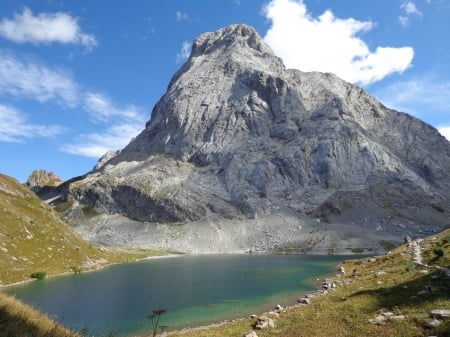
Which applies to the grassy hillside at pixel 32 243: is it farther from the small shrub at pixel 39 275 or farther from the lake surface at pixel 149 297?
the lake surface at pixel 149 297

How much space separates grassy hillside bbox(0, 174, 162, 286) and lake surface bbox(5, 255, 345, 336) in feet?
15.4

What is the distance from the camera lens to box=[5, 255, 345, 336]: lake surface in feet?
141

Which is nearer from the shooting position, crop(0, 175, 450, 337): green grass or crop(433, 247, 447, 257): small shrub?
crop(0, 175, 450, 337): green grass

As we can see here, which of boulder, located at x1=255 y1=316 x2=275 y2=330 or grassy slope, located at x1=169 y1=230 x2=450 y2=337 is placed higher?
grassy slope, located at x1=169 y1=230 x2=450 y2=337

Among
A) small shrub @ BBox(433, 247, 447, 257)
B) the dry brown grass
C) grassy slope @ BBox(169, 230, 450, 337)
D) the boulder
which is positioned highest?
small shrub @ BBox(433, 247, 447, 257)

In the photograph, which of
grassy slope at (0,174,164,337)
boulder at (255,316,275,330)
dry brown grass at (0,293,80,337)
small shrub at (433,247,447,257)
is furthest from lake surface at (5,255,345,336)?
small shrub at (433,247,447,257)

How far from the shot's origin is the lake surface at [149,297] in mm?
43094

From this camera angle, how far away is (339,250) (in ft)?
570

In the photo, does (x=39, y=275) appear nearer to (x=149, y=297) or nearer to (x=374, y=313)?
(x=149, y=297)

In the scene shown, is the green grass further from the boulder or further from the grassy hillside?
the boulder

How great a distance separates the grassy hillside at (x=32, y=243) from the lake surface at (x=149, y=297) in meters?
4.68

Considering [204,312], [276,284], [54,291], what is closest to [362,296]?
[204,312]

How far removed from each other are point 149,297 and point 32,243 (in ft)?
115

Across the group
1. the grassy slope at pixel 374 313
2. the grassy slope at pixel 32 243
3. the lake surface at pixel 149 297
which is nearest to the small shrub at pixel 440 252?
the grassy slope at pixel 374 313
